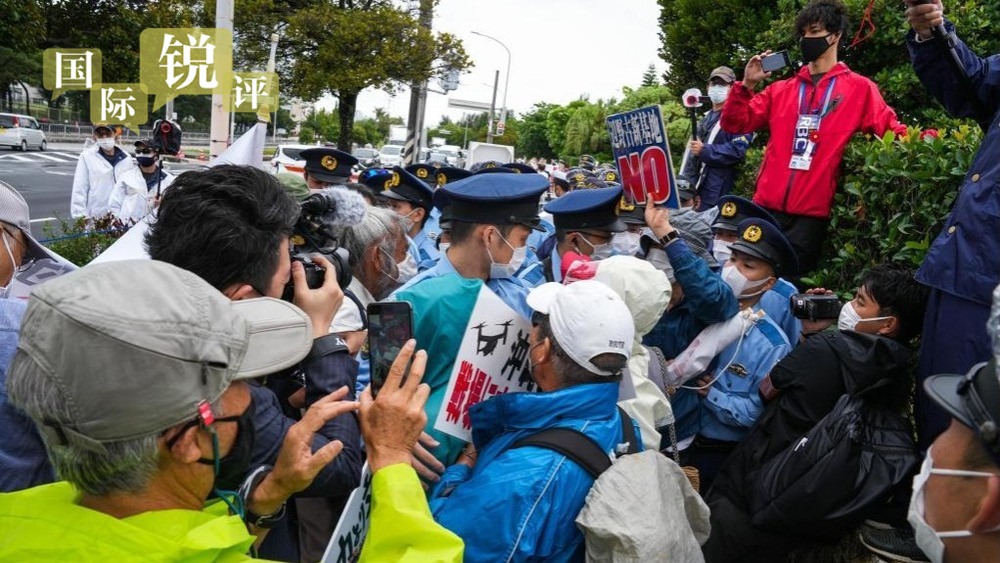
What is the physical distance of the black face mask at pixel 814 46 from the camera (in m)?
4.47

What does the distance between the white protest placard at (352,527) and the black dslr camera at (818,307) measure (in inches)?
92.3

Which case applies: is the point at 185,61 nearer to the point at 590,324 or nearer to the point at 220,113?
the point at 220,113

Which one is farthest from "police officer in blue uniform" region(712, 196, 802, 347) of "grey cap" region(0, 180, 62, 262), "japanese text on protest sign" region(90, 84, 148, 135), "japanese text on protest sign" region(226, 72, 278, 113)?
"japanese text on protest sign" region(90, 84, 148, 135)

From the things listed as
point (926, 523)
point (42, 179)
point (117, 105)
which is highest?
point (117, 105)

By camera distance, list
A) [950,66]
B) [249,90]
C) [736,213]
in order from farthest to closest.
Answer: [249,90]
[736,213]
[950,66]

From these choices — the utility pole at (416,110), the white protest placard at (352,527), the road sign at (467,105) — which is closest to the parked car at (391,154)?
the road sign at (467,105)

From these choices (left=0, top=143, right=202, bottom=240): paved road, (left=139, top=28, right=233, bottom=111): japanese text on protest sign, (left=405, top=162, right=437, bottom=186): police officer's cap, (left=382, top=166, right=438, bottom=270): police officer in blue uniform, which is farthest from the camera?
(left=0, top=143, right=202, bottom=240): paved road

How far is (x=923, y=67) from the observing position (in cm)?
331

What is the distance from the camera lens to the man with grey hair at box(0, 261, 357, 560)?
3.96ft

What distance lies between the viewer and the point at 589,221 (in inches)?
158

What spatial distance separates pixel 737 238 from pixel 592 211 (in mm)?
854

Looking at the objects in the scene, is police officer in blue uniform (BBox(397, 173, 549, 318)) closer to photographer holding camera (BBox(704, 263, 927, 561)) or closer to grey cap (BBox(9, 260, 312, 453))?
photographer holding camera (BBox(704, 263, 927, 561))

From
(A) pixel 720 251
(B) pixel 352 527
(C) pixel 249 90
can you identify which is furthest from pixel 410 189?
(C) pixel 249 90

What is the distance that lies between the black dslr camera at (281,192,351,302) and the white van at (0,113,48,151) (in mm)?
36458
